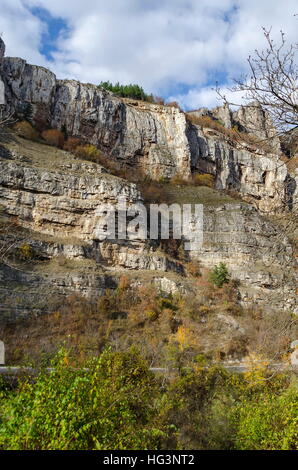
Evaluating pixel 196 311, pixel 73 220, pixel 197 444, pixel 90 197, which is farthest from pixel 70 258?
pixel 197 444

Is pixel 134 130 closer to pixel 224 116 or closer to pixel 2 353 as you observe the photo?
pixel 224 116

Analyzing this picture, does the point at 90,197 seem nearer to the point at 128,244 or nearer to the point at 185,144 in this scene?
the point at 128,244

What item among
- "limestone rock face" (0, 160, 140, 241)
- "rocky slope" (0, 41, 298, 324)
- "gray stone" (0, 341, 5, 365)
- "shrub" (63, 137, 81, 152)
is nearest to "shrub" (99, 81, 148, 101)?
"rocky slope" (0, 41, 298, 324)

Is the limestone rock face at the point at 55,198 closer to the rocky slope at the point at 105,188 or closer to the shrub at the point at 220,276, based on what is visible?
the rocky slope at the point at 105,188

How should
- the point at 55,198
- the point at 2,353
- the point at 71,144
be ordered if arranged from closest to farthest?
1. the point at 2,353
2. the point at 55,198
3. the point at 71,144

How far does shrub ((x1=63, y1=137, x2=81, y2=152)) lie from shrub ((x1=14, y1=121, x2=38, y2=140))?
136 inches

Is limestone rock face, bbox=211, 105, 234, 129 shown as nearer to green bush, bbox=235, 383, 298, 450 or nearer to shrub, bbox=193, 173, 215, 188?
shrub, bbox=193, 173, 215, 188

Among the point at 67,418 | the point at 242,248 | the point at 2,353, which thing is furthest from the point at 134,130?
the point at 67,418

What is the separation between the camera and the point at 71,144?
37.7 meters

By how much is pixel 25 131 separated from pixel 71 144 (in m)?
5.29

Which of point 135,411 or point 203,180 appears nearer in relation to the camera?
point 135,411

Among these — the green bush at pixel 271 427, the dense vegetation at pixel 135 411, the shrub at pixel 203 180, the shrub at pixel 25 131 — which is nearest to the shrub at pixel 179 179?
the shrub at pixel 203 180

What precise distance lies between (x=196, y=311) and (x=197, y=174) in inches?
1019

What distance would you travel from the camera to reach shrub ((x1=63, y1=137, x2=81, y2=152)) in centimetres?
3678
